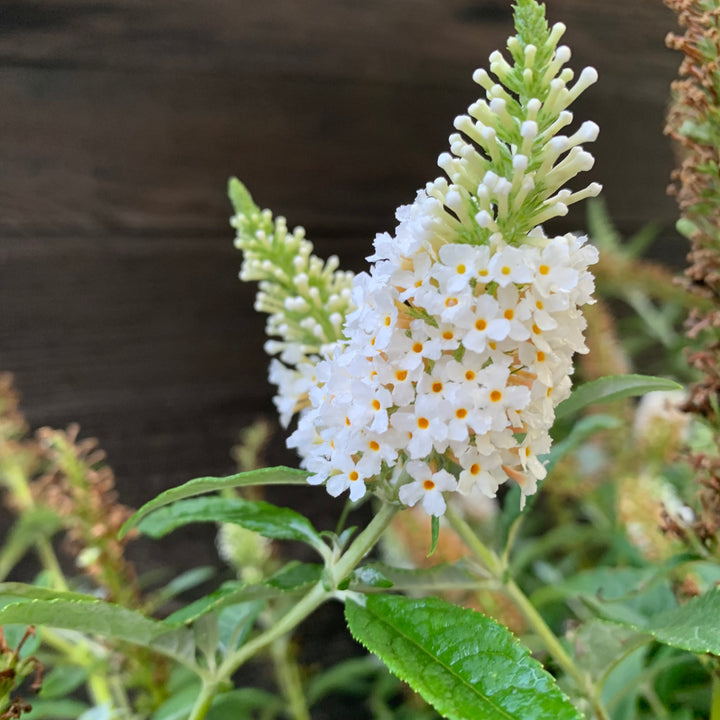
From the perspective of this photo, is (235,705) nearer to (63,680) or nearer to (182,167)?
(63,680)

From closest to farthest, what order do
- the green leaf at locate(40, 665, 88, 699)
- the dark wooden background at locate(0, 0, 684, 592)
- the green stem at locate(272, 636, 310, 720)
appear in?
the green leaf at locate(40, 665, 88, 699) < the green stem at locate(272, 636, 310, 720) < the dark wooden background at locate(0, 0, 684, 592)

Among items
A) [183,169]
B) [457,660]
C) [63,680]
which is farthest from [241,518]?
[183,169]

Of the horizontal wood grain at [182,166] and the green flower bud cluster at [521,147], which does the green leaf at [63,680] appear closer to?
the horizontal wood grain at [182,166]

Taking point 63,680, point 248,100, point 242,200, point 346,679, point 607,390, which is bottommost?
point 346,679

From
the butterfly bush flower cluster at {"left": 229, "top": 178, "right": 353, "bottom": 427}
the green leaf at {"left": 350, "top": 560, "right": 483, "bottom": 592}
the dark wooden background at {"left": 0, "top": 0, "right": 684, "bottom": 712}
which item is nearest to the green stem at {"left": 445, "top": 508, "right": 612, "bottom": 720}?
the green leaf at {"left": 350, "top": 560, "right": 483, "bottom": 592}

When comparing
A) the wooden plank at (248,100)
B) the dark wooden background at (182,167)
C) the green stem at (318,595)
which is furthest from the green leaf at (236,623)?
the wooden plank at (248,100)

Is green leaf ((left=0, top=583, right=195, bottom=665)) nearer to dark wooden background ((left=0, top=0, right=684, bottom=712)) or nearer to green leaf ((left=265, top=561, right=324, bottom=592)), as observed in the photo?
green leaf ((left=265, top=561, right=324, bottom=592))
